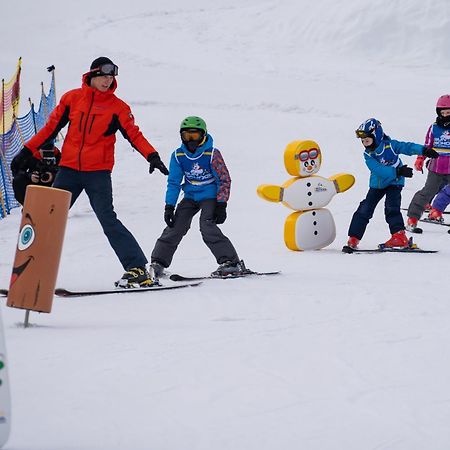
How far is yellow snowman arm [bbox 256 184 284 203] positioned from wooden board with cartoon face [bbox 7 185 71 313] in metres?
4.41

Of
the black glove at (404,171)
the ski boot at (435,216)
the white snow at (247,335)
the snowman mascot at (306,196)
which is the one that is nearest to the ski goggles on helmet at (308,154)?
the snowman mascot at (306,196)

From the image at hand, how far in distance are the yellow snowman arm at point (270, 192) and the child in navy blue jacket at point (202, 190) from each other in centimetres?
161

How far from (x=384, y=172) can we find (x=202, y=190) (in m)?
2.55

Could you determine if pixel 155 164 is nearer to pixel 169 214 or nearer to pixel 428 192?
pixel 169 214

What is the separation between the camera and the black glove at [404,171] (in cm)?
941

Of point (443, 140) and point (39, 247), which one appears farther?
point (443, 140)

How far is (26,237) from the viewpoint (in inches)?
204

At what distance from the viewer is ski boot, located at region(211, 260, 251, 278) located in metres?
7.73

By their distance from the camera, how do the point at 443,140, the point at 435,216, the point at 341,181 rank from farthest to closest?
the point at 435,216 < the point at 443,140 < the point at 341,181

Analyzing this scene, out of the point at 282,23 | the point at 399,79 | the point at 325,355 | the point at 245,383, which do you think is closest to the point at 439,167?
the point at 325,355

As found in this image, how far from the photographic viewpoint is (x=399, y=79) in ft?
90.2

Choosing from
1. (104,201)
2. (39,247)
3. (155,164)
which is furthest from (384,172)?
(39,247)

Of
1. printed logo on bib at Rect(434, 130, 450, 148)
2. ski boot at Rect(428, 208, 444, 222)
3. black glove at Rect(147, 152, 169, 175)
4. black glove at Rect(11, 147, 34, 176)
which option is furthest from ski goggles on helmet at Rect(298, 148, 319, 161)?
black glove at Rect(11, 147, 34, 176)

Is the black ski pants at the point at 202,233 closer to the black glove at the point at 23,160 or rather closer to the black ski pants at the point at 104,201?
the black ski pants at the point at 104,201
